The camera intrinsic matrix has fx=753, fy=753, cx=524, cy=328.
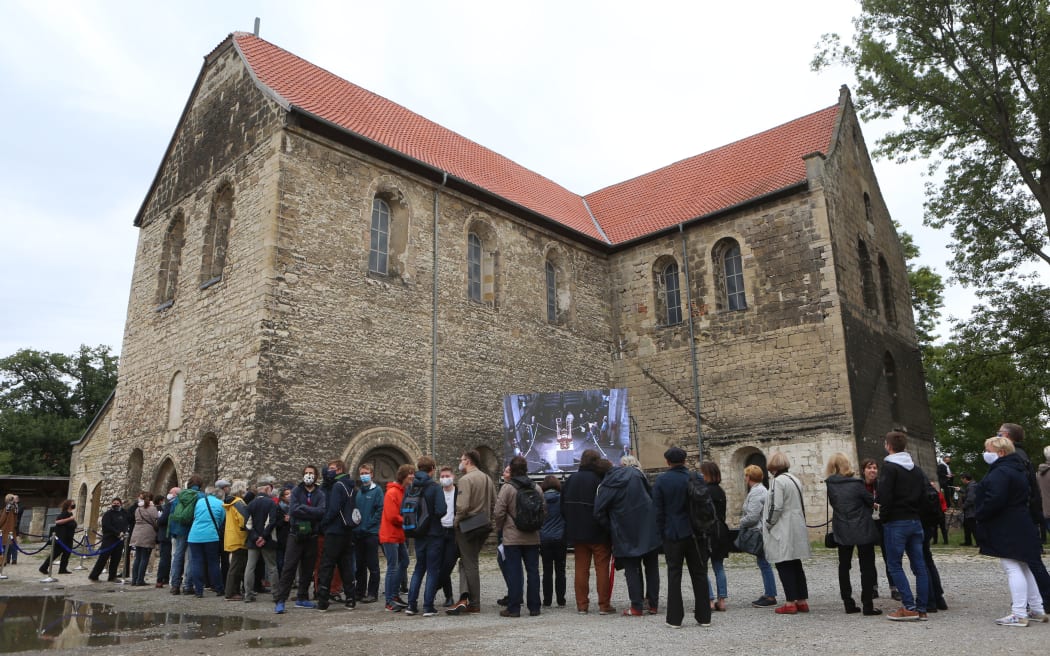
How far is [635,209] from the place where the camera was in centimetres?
2338

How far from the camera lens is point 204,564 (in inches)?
423

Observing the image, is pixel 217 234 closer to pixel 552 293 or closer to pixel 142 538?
pixel 142 538

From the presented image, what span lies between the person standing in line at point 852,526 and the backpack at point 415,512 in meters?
3.90

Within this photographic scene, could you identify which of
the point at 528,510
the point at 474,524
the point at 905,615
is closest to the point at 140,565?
the point at 474,524

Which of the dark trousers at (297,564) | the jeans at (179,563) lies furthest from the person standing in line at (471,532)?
the jeans at (179,563)

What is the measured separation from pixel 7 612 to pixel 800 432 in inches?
598

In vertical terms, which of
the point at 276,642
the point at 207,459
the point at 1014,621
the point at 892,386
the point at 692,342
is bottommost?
the point at 276,642

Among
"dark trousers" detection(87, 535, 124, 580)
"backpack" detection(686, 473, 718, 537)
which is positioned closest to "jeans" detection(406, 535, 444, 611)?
"backpack" detection(686, 473, 718, 537)

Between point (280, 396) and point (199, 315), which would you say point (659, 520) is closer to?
point (280, 396)

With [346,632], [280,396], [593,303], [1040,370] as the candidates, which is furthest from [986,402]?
[346,632]

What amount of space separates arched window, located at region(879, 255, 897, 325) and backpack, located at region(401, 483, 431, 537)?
16.9m

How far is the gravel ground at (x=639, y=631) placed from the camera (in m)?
5.30

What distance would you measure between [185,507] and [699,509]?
774 centimetres

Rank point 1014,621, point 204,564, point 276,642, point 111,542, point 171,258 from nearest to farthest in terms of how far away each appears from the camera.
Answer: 1. point 1014,621
2. point 276,642
3. point 204,564
4. point 111,542
5. point 171,258
